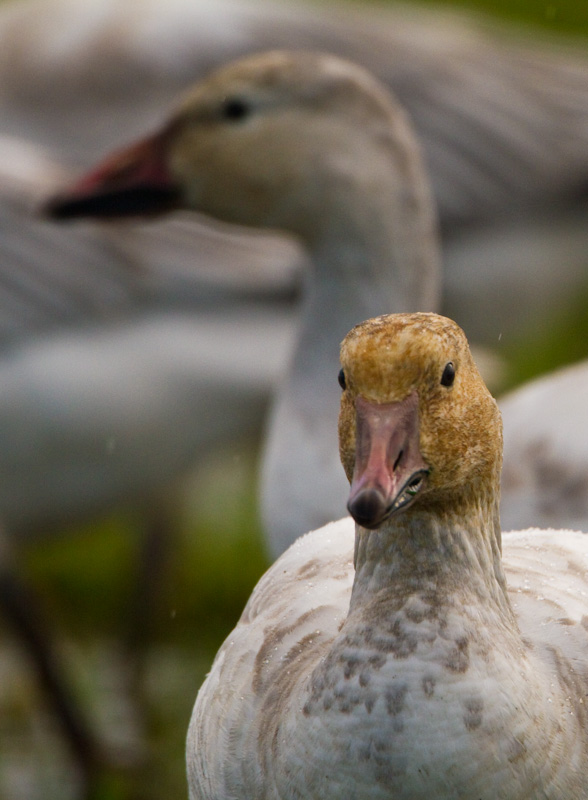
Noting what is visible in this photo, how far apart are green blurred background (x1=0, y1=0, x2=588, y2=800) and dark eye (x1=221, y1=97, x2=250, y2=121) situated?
1.39m

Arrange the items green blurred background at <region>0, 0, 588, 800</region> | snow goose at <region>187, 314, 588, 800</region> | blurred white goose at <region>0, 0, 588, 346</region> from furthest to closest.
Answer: blurred white goose at <region>0, 0, 588, 346</region>, green blurred background at <region>0, 0, 588, 800</region>, snow goose at <region>187, 314, 588, 800</region>

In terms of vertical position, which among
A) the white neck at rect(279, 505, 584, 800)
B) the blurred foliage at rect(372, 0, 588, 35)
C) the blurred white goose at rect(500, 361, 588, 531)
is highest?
the white neck at rect(279, 505, 584, 800)

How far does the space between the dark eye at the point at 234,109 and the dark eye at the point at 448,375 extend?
5.90 ft

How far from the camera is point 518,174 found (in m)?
4.50

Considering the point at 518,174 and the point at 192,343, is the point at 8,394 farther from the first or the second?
the point at 518,174

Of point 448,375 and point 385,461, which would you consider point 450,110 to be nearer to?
point 448,375

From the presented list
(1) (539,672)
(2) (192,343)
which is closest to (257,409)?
(2) (192,343)

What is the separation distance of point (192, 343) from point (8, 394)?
56cm

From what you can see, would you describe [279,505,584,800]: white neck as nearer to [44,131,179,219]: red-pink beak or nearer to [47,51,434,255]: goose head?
[47,51,434,255]: goose head

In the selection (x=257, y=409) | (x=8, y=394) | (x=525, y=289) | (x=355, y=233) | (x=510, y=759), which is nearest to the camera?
(x=510, y=759)

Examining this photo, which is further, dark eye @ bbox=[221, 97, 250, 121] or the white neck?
dark eye @ bbox=[221, 97, 250, 121]

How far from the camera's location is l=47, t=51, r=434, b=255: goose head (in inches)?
124

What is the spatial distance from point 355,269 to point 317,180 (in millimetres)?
229

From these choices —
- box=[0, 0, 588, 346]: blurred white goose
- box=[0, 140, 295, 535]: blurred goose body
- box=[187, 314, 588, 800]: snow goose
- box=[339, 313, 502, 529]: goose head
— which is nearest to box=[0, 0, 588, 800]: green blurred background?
box=[0, 140, 295, 535]: blurred goose body
